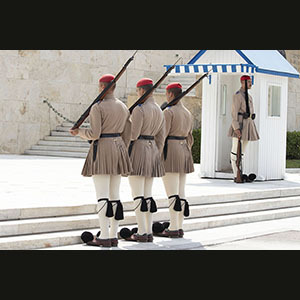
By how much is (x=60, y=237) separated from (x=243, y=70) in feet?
20.8

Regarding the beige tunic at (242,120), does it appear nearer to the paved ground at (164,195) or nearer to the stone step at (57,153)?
the paved ground at (164,195)

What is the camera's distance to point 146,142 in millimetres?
8375

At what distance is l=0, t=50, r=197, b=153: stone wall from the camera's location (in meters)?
20.1

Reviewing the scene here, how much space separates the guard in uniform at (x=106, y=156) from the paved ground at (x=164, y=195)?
42 centimetres

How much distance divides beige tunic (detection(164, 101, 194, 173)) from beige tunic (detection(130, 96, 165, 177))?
0.39m

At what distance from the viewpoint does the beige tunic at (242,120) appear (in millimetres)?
13531

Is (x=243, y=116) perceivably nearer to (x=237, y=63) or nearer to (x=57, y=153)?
(x=237, y=63)

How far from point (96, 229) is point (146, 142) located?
1424 millimetres

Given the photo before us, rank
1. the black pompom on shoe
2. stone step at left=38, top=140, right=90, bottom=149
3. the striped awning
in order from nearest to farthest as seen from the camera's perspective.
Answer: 1. the black pompom on shoe
2. the striped awning
3. stone step at left=38, top=140, right=90, bottom=149

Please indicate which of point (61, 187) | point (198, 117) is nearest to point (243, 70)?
point (61, 187)

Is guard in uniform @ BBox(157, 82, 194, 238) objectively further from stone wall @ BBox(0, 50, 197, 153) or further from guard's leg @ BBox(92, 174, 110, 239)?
stone wall @ BBox(0, 50, 197, 153)

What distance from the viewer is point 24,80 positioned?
20.4 meters

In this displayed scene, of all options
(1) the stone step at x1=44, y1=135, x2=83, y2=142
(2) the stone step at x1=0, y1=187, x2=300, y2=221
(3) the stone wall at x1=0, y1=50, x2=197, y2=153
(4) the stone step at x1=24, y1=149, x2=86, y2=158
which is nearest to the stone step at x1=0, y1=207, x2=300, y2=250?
(2) the stone step at x1=0, y1=187, x2=300, y2=221

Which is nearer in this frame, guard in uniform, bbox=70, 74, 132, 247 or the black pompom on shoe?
guard in uniform, bbox=70, 74, 132, 247
